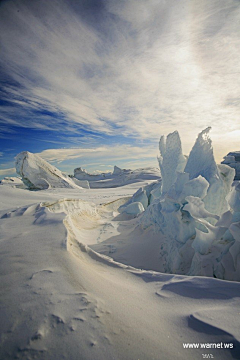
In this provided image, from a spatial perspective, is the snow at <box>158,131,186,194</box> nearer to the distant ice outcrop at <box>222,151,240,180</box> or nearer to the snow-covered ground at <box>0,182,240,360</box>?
the snow-covered ground at <box>0,182,240,360</box>

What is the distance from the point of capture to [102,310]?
101 centimetres

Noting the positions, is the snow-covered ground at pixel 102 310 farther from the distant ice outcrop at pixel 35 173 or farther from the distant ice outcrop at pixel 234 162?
the distant ice outcrop at pixel 234 162

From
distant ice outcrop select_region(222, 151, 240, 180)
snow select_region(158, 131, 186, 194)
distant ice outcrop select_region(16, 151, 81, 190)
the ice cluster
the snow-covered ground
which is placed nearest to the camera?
the snow-covered ground

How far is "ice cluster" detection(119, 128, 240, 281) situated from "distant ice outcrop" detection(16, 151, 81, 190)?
9059 mm

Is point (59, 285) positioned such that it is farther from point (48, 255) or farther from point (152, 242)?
point (152, 242)

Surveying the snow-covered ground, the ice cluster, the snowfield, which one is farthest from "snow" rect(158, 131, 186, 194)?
the snow-covered ground

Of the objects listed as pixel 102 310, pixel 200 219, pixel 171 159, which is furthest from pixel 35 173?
pixel 102 310

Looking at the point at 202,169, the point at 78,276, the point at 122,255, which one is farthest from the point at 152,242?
the point at 78,276

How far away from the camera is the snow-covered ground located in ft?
2.60

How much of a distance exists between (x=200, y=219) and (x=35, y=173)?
35.6 ft

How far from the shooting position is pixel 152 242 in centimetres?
285

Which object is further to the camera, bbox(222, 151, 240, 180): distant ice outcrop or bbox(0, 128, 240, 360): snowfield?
bbox(222, 151, 240, 180): distant ice outcrop

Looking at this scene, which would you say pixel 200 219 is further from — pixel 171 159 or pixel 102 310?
pixel 171 159

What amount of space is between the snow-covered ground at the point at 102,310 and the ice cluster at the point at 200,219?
593 millimetres
